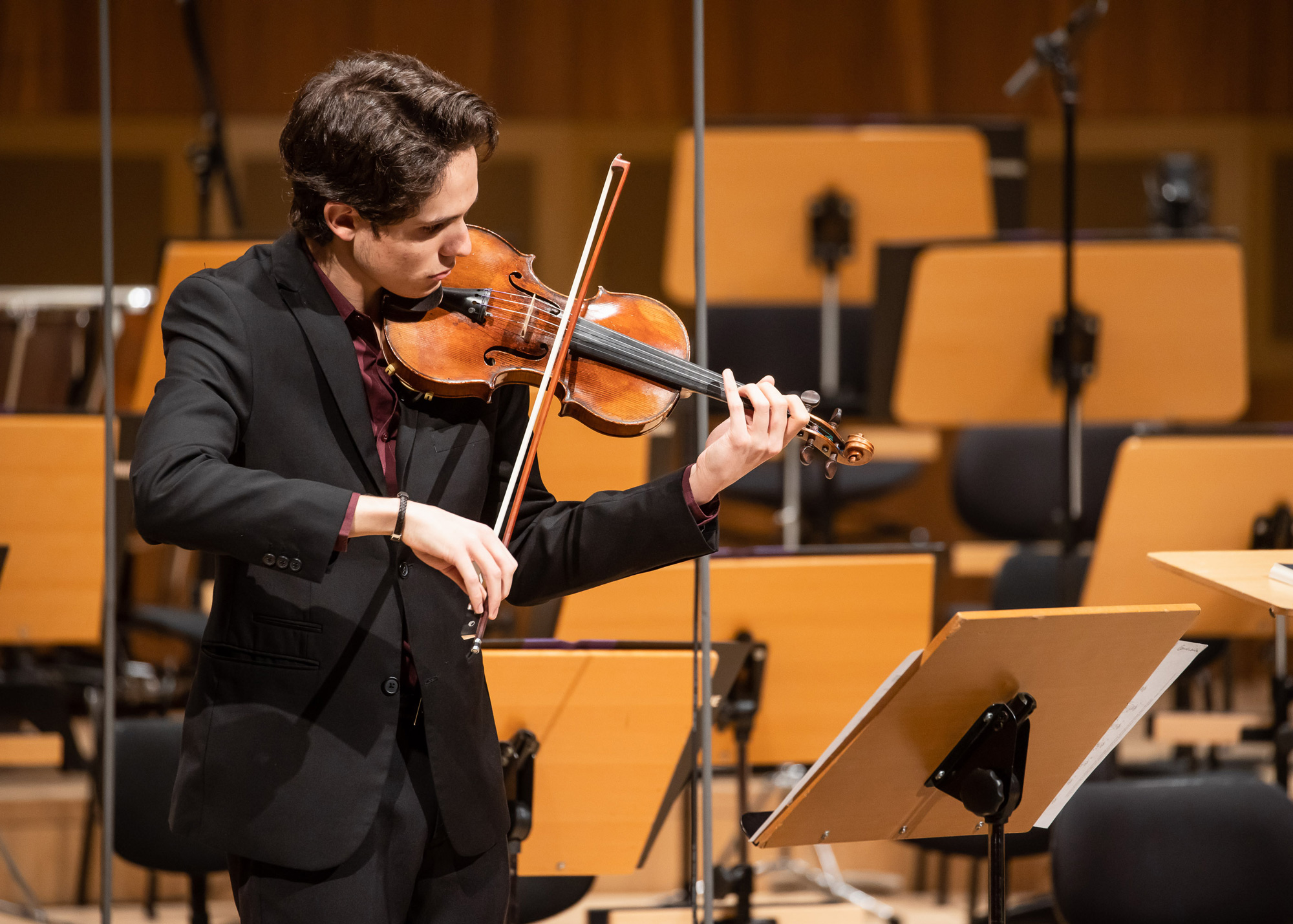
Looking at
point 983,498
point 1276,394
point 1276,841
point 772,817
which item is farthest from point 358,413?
point 1276,394

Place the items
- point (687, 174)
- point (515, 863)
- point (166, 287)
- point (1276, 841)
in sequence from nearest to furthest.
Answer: point (515, 863) < point (1276, 841) < point (166, 287) < point (687, 174)

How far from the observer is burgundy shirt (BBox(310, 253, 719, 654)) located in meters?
1.28

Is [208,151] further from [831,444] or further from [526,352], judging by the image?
[831,444]

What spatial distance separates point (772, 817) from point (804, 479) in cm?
209

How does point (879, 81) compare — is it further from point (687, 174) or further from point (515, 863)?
point (515, 863)

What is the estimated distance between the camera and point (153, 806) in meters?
2.17

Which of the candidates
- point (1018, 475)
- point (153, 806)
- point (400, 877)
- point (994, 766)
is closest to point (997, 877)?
point (994, 766)

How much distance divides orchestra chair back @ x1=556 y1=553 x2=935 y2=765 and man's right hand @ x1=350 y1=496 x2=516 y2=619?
94 centimetres

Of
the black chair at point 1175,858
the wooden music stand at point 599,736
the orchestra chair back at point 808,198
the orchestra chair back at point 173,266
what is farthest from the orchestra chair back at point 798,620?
the orchestra chair back at point 808,198

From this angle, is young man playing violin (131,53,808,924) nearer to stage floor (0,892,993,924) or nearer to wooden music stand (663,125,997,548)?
stage floor (0,892,993,924)

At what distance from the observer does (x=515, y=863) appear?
172cm

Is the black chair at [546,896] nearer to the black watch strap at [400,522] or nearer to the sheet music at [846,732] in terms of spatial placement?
the sheet music at [846,732]

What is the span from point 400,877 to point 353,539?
301 mm

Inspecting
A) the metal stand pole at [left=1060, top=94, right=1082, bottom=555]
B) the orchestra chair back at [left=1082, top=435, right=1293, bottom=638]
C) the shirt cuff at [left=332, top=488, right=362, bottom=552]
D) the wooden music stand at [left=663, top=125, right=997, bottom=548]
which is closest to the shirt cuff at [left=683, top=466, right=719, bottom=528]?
the shirt cuff at [left=332, top=488, right=362, bottom=552]
